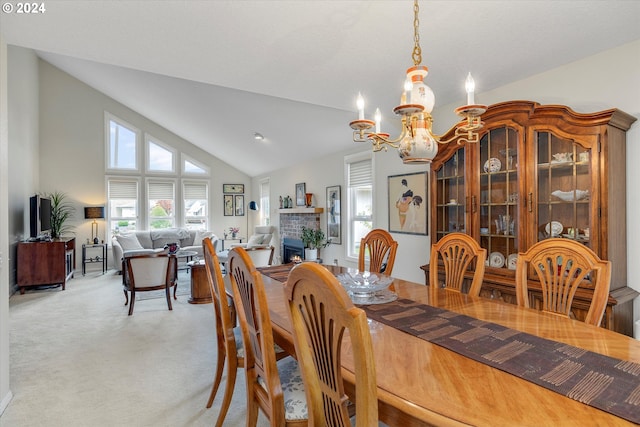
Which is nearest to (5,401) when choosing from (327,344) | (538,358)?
(327,344)

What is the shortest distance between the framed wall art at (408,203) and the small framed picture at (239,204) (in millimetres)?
5802

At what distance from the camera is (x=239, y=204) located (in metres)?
9.23

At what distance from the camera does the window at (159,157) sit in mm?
8203

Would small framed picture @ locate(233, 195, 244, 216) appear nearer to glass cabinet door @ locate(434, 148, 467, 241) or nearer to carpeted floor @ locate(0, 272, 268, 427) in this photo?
carpeted floor @ locate(0, 272, 268, 427)

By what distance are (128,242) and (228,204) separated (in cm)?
273

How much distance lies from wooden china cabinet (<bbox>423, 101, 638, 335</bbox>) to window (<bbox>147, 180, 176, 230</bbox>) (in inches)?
281

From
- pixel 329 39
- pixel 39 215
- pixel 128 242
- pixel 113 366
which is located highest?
pixel 329 39

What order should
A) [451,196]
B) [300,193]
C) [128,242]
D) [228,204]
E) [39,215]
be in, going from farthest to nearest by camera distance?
1. [228,204]
2. [128,242]
3. [300,193]
4. [39,215]
5. [451,196]

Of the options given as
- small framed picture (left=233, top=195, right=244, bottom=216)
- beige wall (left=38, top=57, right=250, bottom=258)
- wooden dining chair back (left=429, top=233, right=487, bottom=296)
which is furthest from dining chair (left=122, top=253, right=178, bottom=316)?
small framed picture (left=233, top=195, right=244, bottom=216)

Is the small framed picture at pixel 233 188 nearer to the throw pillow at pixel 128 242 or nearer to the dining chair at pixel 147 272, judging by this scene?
the throw pillow at pixel 128 242

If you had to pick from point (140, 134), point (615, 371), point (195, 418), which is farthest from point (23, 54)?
point (615, 371)

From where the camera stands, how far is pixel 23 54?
221 inches

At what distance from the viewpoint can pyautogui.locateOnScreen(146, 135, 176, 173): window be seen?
8203 millimetres

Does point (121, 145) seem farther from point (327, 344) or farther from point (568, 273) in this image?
point (568, 273)
